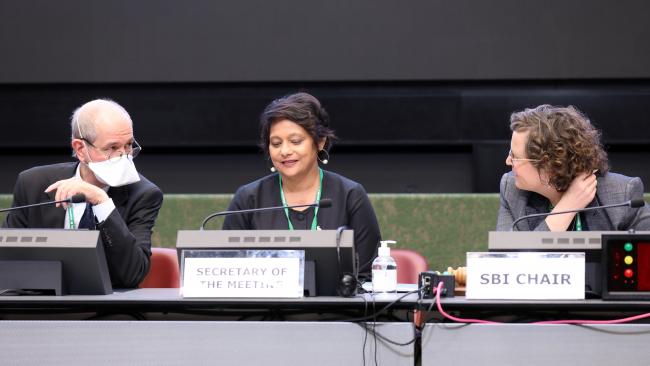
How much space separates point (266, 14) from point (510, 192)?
1.95 m

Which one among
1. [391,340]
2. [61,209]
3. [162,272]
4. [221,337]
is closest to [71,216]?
[61,209]

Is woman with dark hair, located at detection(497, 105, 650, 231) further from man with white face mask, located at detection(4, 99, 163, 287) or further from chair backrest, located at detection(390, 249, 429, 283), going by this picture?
man with white face mask, located at detection(4, 99, 163, 287)

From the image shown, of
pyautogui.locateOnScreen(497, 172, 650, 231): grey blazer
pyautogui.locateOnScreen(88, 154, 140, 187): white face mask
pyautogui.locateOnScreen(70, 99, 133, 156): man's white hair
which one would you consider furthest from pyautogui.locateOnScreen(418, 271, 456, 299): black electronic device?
pyautogui.locateOnScreen(70, 99, 133, 156): man's white hair

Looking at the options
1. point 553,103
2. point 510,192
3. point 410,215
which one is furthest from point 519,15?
point 510,192

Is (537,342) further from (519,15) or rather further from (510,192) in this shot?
(519,15)

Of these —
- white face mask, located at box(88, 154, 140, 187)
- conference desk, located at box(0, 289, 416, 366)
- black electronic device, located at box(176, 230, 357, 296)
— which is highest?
white face mask, located at box(88, 154, 140, 187)

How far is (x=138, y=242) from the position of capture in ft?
8.63

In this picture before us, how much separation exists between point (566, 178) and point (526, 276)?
2.50 ft

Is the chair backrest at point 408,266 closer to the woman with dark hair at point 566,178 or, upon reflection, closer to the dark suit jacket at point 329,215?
the dark suit jacket at point 329,215

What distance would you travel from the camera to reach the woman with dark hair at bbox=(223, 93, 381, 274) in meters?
2.87

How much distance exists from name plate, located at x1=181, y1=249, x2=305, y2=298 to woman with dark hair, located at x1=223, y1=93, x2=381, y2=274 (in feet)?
2.68

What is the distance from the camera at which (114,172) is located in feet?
8.72

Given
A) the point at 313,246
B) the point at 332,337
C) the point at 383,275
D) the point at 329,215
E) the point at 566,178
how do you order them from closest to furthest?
the point at 332,337 → the point at 313,246 → the point at 383,275 → the point at 566,178 → the point at 329,215

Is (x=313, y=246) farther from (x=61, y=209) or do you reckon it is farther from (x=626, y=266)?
(x=61, y=209)
